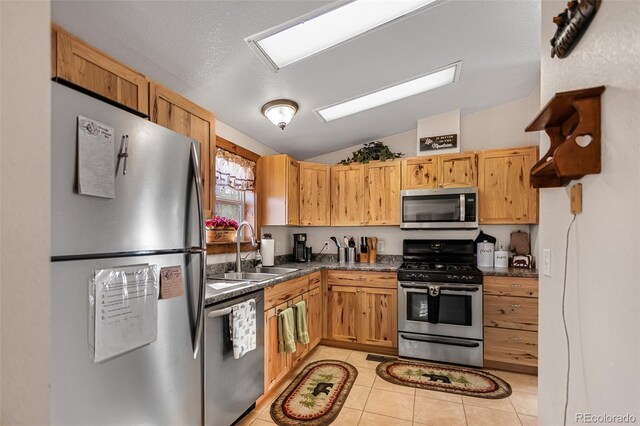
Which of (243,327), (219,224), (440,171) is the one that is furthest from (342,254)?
(243,327)

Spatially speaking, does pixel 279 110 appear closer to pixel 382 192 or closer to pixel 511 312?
pixel 382 192

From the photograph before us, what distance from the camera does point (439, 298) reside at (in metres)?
3.03

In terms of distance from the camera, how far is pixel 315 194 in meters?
3.86

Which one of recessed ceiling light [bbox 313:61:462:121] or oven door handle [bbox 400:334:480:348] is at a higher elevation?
recessed ceiling light [bbox 313:61:462:121]

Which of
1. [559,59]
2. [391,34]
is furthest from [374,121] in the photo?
[559,59]

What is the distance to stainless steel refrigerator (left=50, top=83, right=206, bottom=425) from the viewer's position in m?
0.99

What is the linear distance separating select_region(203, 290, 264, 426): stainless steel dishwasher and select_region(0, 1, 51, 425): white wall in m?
1.22

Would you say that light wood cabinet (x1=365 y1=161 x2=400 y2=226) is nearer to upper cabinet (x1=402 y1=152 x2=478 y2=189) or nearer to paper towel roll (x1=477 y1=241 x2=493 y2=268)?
upper cabinet (x1=402 y1=152 x2=478 y2=189)

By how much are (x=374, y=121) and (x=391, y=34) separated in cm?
145

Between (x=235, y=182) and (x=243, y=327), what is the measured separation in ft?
5.27

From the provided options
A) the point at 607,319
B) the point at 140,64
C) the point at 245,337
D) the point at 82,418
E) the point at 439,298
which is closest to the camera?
the point at 607,319

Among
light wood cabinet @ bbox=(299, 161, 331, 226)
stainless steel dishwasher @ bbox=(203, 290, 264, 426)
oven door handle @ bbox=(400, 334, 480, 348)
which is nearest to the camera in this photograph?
stainless steel dishwasher @ bbox=(203, 290, 264, 426)

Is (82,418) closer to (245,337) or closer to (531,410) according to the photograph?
(245,337)

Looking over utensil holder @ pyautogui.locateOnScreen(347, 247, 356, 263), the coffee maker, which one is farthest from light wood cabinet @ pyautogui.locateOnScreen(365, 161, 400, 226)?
the coffee maker
